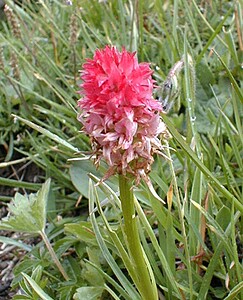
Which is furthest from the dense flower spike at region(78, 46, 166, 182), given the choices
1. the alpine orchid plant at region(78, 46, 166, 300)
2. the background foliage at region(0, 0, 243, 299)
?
the background foliage at region(0, 0, 243, 299)

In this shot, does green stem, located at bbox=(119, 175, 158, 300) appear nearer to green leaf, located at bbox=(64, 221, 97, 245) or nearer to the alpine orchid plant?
the alpine orchid plant

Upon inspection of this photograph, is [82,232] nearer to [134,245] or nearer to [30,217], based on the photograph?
[30,217]

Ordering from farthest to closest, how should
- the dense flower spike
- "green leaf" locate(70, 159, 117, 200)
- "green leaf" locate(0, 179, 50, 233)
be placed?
"green leaf" locate(70, 159, 117, 200)
"green leaf" locate(0, 179, 50, 233)
the dense flower spike

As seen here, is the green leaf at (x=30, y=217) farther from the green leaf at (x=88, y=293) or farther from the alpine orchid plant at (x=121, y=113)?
the alpine orchid plant at (x=121, y=113)

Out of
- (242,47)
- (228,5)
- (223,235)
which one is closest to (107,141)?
(223,235)

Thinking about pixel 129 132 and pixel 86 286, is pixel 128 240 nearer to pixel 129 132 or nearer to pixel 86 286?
pixel 129 132

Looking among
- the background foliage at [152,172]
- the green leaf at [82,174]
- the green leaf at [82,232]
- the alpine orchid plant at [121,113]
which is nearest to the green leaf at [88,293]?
the background foliage at [152,172]

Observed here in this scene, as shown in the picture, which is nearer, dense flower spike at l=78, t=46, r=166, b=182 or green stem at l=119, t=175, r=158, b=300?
dense flower spike at l=78, t=46, r=166, b=182
